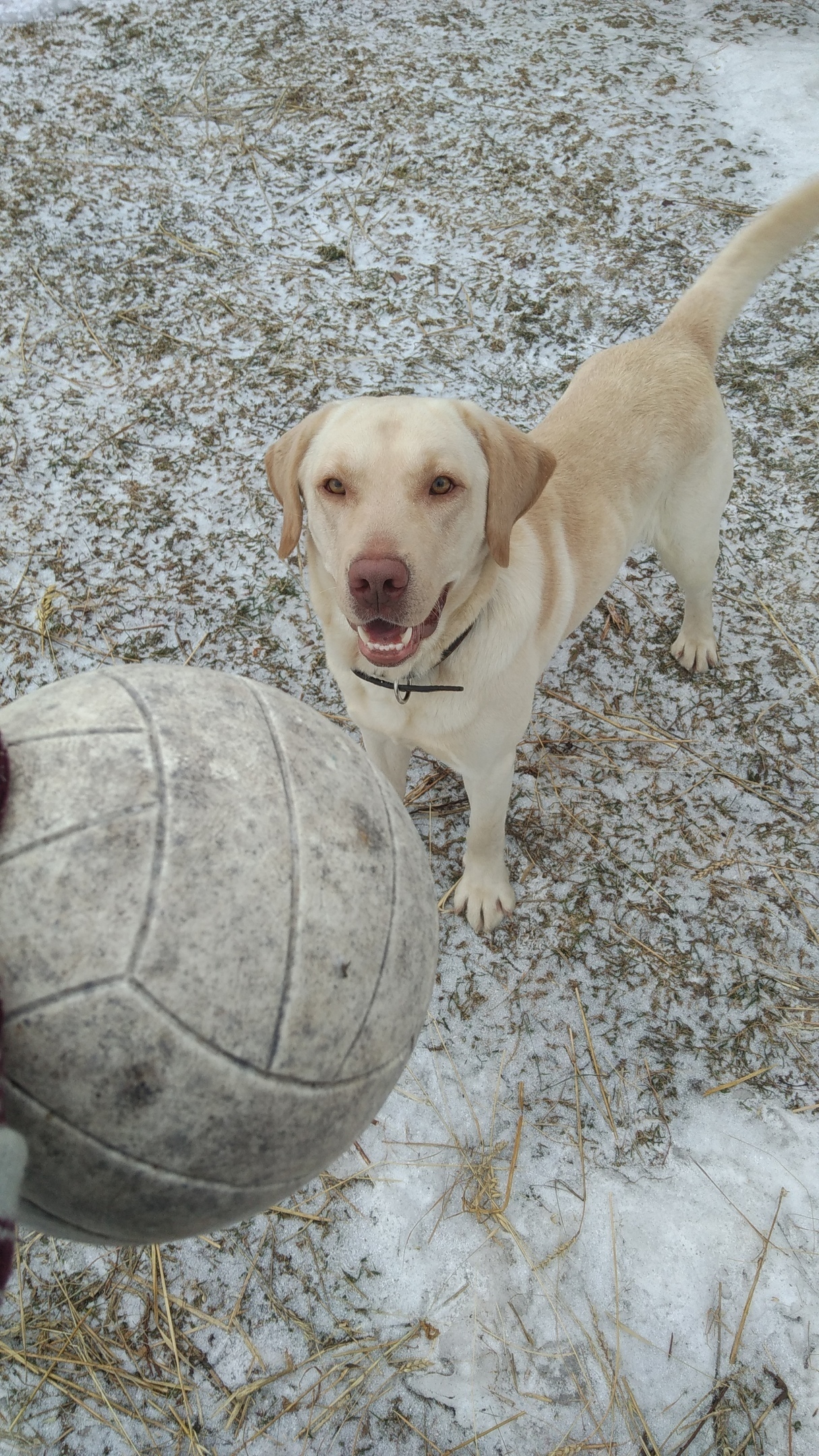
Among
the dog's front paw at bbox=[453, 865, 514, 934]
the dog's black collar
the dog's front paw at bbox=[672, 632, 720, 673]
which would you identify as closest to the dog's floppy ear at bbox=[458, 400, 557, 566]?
the dog's black collar

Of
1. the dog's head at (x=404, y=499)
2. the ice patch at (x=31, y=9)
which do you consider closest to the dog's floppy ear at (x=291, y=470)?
the dog's head at (x=404, y=499)

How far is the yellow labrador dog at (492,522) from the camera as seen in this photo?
2166 mm

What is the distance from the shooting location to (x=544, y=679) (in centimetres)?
372

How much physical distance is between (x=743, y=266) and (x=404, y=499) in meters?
1.83

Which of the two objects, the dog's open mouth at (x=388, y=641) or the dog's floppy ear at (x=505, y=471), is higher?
the dog's floppy ear at (x=505, y=471)

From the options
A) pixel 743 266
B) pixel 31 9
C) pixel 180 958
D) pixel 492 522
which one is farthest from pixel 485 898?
pixel 31 9

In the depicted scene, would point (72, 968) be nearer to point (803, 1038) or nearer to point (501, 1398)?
point (501, 1398)

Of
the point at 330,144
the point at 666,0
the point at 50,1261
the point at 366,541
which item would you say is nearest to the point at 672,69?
the point at 666,0

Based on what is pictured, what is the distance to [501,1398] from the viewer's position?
2.26 metres

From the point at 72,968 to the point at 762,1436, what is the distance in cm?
224

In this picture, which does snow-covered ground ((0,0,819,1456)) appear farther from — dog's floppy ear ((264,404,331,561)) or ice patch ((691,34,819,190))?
dog's floppy ear ((264,404,331,561))

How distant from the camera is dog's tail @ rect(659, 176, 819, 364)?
9.41ft

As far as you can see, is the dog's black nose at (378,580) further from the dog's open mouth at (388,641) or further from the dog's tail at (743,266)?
the dog's tail at (743,266)

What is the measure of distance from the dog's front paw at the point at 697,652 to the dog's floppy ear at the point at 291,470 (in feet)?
6.23
